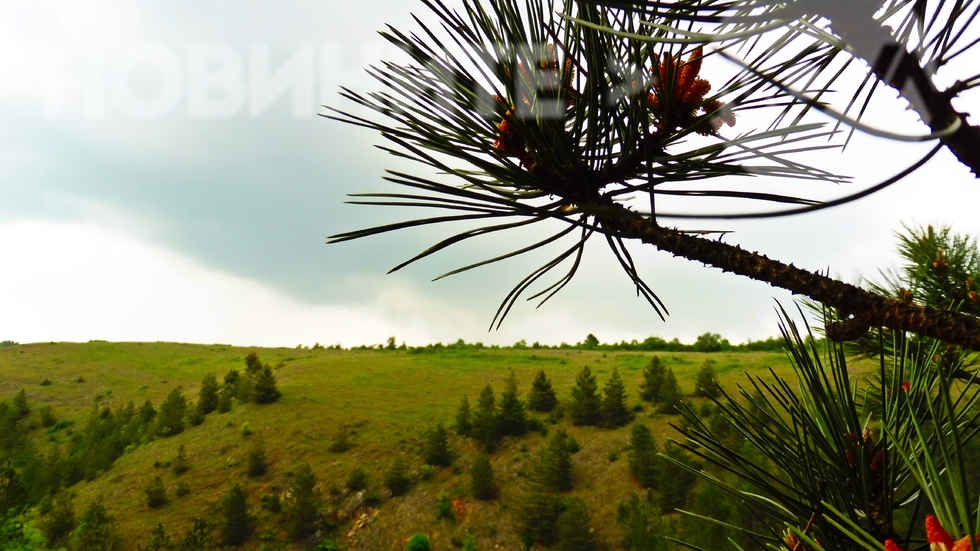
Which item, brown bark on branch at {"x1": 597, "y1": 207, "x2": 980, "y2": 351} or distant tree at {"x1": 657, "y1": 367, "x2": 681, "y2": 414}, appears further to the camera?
distant tree at {"x1": 657, "y1": 367, "x2": 681, "y2": 414}

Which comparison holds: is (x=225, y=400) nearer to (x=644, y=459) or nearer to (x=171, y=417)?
(x=171, y=417)

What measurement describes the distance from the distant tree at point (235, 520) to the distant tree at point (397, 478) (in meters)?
3.12

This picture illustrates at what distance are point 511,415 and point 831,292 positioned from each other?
566 inches

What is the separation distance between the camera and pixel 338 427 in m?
14.3

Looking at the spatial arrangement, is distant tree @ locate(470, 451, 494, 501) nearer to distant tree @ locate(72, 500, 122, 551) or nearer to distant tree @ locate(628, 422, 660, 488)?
distant tree @ locate(628, 422, 660, 488)

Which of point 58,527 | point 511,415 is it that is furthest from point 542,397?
point 58,527

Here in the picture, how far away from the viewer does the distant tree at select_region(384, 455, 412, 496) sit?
12.3m

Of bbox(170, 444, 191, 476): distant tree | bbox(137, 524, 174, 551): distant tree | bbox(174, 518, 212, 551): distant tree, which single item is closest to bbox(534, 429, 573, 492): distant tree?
bbox(174, 518, 212, 551): distant tree

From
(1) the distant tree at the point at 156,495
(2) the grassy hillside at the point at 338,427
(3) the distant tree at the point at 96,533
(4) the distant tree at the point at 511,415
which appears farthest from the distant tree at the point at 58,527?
(4) the distant tree at the point at 511,415

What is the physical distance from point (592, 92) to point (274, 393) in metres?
16.9

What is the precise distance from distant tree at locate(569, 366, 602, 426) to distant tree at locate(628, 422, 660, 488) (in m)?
2.18

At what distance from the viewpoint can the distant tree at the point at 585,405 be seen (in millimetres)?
14031

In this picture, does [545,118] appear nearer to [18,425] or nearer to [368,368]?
Answer: [368,368]

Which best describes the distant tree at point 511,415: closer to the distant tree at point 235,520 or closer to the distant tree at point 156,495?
the distant tree at point 235,520
